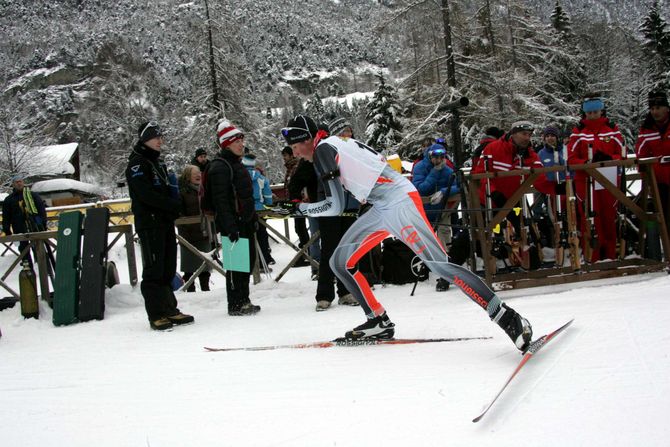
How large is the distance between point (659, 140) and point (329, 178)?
4.78 m

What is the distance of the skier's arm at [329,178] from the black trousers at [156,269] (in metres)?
2.36

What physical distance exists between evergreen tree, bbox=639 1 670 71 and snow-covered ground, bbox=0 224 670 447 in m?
43.4

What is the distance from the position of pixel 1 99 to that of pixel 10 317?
1437 inches

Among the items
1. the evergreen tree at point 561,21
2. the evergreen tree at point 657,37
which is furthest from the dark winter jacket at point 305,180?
the evergreen tree at point 657,37

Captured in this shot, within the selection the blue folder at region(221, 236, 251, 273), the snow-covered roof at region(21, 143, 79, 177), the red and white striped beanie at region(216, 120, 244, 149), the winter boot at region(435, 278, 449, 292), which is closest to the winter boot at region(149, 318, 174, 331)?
the blue folder at region(221, 236, 251, 273)

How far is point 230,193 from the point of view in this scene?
6055mm

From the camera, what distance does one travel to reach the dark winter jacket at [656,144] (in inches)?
254

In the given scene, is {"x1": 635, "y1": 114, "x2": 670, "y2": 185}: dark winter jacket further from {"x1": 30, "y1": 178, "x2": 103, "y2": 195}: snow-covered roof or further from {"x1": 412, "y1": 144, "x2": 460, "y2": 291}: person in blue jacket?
{"x1": 30, "y1": 178, "x2": 103, "y2": 195}: snow-covered roof

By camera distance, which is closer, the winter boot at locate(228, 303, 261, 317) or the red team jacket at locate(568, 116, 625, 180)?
Answer: the winter boot at locate(228, 303, 261, 317)

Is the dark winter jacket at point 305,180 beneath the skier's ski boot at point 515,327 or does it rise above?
above

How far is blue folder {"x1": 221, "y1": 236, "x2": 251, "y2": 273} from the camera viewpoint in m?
5.98

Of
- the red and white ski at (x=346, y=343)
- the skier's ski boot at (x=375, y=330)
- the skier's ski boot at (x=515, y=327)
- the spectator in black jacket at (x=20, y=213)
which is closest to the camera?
the skier's ski boot at (x=515, y=327)

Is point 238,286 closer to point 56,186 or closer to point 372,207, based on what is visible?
point 372,207

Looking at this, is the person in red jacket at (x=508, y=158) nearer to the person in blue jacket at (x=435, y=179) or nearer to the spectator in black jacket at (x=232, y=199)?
the person in blue jacket at (x=435, y=179)
